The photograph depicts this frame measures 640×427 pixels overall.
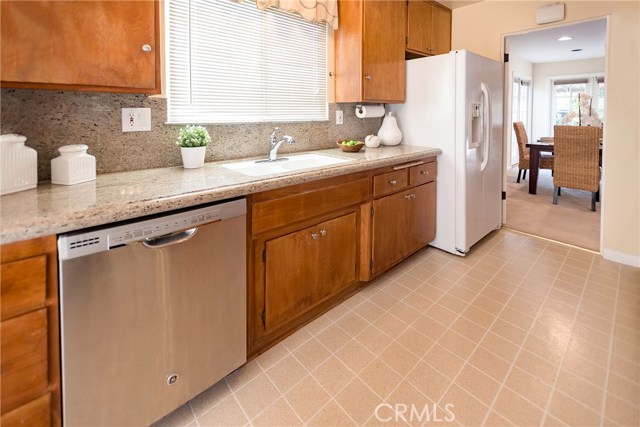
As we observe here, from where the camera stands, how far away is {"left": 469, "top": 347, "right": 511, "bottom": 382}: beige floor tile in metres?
1.65

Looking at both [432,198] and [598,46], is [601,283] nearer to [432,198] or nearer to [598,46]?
[432,198]

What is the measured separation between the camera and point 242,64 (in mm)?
2223

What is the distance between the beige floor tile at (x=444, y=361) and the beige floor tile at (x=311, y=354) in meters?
0.53

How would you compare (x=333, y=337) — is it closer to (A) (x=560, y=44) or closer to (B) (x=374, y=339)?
(B) (x=374, y=339)

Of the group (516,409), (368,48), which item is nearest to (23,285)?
(516,409)

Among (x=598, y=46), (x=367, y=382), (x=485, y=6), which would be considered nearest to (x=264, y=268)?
(x=367, y=382)

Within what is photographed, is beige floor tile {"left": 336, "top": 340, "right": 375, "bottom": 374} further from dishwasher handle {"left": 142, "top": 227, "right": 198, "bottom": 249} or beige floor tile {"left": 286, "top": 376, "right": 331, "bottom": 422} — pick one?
dishwasher handle {"left": 142, "top": 227, "right": 198, "bottom": 249}

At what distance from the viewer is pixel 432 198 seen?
302cm

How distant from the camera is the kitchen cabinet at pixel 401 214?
2391 millimetres

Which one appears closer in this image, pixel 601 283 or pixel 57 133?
pixel 57 133

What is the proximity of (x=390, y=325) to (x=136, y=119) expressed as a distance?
1797 millimetres

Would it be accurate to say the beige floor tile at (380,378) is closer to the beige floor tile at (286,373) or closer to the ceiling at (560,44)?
the beige floor tile at (286,373)

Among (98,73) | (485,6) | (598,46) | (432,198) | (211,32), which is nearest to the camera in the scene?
(98,73)

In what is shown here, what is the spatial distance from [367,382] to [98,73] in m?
1.73
